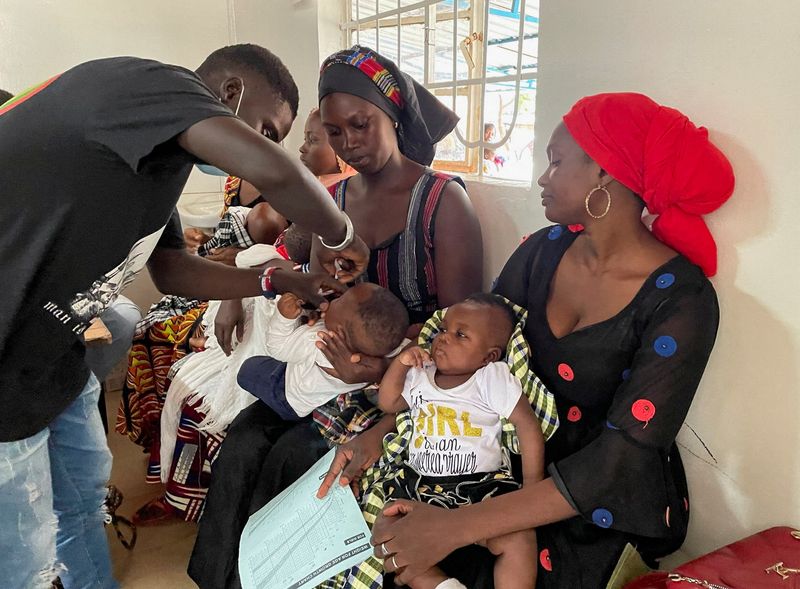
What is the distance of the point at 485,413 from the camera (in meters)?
1.20

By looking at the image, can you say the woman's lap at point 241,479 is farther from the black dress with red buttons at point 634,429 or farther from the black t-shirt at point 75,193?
the black dress with red buttons at point 634,429

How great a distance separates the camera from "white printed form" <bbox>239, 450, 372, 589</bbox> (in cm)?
111

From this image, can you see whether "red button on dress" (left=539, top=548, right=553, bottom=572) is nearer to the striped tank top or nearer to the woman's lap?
the woman's lap

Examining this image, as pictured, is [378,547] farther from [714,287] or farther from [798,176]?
[798,176]

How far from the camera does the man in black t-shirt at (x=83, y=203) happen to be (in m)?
0.87

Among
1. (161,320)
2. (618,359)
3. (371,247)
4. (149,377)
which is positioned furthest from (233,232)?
(618,359)

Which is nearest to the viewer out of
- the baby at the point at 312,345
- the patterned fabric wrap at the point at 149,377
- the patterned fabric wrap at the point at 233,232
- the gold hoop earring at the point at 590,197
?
the gold hoop earring at the point at 590,197

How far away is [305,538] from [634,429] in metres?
0.68

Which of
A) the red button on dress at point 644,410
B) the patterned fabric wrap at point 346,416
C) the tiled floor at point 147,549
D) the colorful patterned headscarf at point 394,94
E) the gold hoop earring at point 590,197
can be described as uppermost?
the colorful patterned headscarf at point 394,94

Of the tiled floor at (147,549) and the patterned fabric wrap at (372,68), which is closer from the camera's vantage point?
the patterned fabric wrap at (372,68)

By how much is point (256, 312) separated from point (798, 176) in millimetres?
1413

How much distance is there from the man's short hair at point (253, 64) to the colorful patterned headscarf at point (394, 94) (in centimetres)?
32

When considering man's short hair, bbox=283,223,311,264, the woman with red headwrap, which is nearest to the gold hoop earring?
the woman with red headwrap

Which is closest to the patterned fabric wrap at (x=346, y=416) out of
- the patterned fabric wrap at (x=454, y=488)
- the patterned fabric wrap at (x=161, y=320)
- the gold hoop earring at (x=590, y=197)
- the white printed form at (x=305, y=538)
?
the white printed form at (x=305, y=538)
